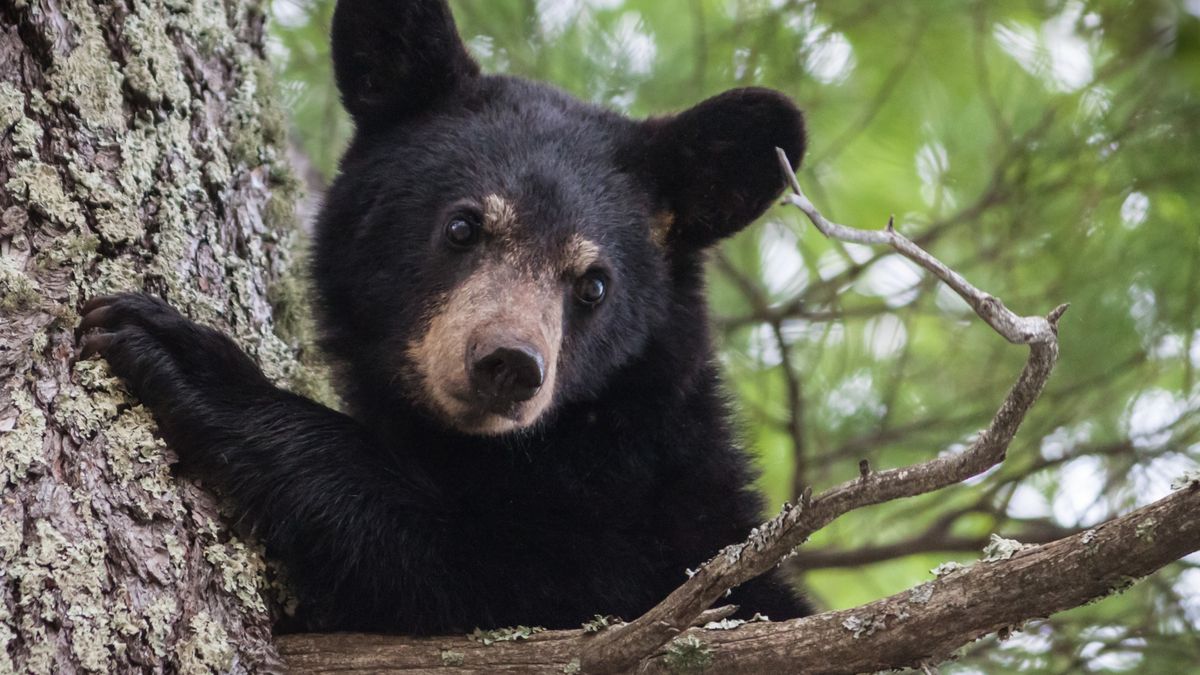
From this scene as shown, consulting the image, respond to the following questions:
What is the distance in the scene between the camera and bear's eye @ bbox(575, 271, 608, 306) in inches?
157

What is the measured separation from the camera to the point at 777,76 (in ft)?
19.0

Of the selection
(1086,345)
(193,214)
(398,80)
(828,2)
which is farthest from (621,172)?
(1086,345)

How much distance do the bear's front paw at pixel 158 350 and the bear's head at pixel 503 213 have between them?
0.68 meters

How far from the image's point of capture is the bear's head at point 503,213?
3.81 metres

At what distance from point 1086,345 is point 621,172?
241 centimetres

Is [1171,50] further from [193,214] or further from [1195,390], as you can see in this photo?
[193,214]

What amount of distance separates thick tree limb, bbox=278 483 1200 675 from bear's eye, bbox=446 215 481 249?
4.55ft

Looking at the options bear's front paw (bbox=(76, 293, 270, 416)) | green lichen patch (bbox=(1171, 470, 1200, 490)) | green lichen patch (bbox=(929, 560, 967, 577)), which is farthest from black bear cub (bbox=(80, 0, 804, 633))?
green lichen patch (bbox=(1171, 470, 1200, 490))

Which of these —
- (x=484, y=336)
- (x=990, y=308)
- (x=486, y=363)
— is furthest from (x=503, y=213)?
(x=990, y=308)

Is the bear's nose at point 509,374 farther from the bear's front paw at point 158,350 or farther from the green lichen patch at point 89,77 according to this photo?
the green lichen patch at point 89,77

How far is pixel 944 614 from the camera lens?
2.45 meters

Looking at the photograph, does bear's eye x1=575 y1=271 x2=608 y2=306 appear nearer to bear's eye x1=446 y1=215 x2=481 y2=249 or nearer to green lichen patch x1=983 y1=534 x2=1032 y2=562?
bear's eye x1=446 y1=215 x2=481 y2=249

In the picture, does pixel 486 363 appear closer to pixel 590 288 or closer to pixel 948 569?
pixel 590 288

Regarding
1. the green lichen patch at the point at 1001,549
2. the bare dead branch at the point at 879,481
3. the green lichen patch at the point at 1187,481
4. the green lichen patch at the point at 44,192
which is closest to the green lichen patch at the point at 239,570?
the green lichen patch at the point at 44,192
